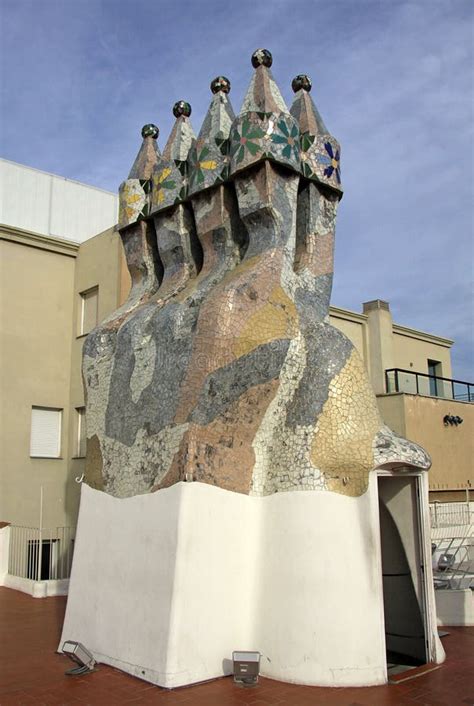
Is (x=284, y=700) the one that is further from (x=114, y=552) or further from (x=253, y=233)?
(x=253, y=233)

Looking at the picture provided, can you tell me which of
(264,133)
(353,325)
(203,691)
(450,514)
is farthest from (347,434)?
(353,325)

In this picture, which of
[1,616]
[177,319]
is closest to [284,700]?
[177,319]

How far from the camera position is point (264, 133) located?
8438 mm

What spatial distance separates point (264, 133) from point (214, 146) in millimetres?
1033

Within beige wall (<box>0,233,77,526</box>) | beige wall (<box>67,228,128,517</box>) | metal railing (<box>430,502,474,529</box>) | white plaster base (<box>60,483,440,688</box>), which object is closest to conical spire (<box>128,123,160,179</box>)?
white plaster base (<box>60,483,440,688</box>)

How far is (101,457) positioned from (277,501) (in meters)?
2.71

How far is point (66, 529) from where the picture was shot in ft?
56.0

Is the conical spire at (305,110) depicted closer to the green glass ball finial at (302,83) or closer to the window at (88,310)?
the green glass ball finial at (302,83)

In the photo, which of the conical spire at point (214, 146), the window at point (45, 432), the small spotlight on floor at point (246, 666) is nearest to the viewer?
the small spotlight on floor at point (246, 666)

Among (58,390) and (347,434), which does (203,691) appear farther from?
(58,390)

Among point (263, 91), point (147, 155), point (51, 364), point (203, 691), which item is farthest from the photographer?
point (51, 364)

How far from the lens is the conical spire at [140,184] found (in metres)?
10.3

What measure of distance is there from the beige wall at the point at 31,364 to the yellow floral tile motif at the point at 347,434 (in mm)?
11464

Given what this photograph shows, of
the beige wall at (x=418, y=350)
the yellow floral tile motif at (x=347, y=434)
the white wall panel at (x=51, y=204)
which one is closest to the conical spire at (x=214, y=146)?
the yellow floral tile motif at (x=347, y=434)
